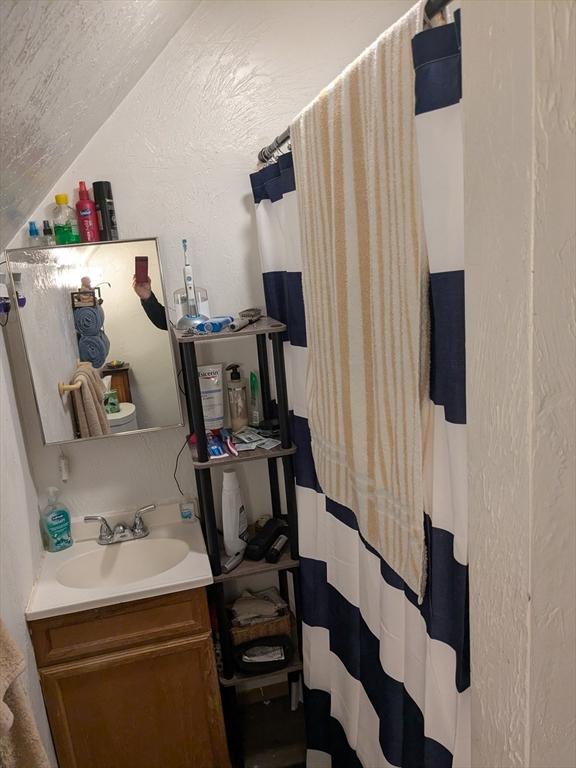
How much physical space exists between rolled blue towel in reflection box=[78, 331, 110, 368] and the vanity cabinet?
73 centimetres

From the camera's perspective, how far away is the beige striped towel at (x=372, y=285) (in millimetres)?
887

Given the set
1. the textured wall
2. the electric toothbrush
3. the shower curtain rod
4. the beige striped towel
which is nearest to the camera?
the textured wall

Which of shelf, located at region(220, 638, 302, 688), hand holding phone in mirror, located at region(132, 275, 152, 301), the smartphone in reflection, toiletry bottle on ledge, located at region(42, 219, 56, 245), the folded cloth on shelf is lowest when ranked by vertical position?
shelf, located at region(220, 638, 302, 688)

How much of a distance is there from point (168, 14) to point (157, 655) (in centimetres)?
174

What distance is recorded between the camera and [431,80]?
0.78 meters

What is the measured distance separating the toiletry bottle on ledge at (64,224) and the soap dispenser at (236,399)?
62 cm

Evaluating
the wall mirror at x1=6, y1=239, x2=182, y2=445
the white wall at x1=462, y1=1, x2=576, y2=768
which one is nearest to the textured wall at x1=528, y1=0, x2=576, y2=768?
the white wall at x1=462, y1=1, x2=576, y2=768

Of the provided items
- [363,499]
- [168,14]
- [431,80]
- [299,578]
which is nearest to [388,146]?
[431,80]

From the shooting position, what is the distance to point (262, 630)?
1.87 metres

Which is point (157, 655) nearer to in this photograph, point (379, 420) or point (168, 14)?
point (379, 420)

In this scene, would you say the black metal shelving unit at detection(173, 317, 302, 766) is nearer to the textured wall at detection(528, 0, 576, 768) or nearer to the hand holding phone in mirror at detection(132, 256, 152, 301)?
the hand holding phone in mirror at detection(132, 256, 152, 301)

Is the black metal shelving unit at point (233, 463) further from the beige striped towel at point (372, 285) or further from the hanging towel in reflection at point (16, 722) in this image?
the hanging towel in reflection at point (16, 722)

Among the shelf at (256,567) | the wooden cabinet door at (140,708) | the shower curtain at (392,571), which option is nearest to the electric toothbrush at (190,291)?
the shower curtain at (392,571)

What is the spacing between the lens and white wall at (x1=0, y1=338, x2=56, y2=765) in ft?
4.65
